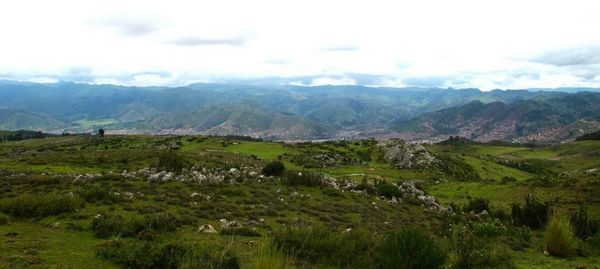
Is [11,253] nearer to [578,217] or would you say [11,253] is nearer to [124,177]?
[124,177]

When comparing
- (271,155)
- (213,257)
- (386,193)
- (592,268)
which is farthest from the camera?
(271,155)

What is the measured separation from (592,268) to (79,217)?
15799 millimetres

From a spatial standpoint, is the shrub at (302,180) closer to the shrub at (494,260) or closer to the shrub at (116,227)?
the shrub at (116,227)

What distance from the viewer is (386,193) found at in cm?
2728

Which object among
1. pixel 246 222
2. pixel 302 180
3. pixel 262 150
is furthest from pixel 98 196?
pixel 262 150

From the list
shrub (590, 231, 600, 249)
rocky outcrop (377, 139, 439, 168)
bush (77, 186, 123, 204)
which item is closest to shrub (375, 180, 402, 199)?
shrub (590, 231, 600, 249)

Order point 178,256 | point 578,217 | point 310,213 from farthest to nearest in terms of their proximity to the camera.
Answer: point 310,213 < point 578,217 < point 178,256

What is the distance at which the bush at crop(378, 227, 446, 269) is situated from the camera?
9859 mm

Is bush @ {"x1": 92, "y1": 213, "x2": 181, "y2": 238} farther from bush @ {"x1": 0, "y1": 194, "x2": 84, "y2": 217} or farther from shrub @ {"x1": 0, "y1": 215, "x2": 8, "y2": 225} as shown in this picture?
shrub @ {"x1": 0, "y1": 215, "x2": 8, "y2": 225}

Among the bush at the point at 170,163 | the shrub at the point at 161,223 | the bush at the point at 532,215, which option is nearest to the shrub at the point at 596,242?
the bush at the point at 532,215

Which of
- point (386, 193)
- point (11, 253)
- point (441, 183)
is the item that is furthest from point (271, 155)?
point (11, 253)

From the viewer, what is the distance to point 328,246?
11.3 metres

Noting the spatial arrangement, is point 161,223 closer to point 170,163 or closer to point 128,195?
point 128,195

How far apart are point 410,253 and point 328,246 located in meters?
2.24
